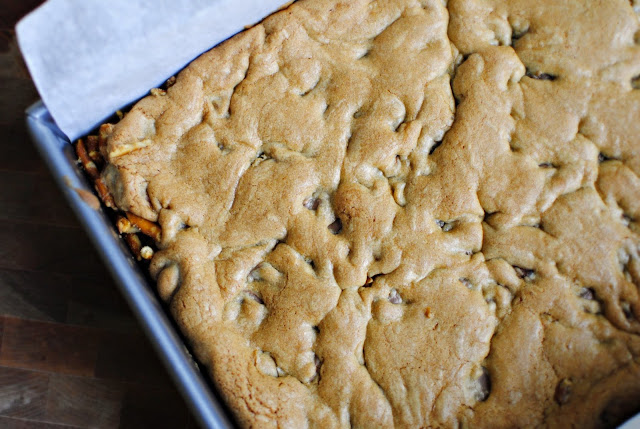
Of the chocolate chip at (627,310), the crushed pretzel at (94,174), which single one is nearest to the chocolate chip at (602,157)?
the chocolate chip at (627,310)

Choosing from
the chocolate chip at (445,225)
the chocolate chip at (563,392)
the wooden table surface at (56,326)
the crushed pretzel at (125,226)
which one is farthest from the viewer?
the wooden table surface at (56,326)

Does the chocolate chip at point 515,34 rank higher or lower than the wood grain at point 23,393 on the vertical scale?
higher

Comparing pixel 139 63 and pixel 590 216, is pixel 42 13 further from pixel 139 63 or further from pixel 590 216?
pixel 590 216

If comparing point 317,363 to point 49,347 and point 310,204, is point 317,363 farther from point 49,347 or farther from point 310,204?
point 49,347

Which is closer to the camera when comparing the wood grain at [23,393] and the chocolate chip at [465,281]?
the chocolate chip at [465,281]

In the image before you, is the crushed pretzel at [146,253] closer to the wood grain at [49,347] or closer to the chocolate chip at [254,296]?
the chocolate chip at [254,296]

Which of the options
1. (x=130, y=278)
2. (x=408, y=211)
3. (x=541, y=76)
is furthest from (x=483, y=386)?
(x=130, y=278)

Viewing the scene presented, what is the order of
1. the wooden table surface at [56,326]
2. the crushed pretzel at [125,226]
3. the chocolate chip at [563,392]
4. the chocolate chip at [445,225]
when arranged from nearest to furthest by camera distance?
the chocolate chip at [563,392] → the chocolate chip at [445,225] → the crushed pretzel at [125,226] → the wooden table surface at [56,326]
